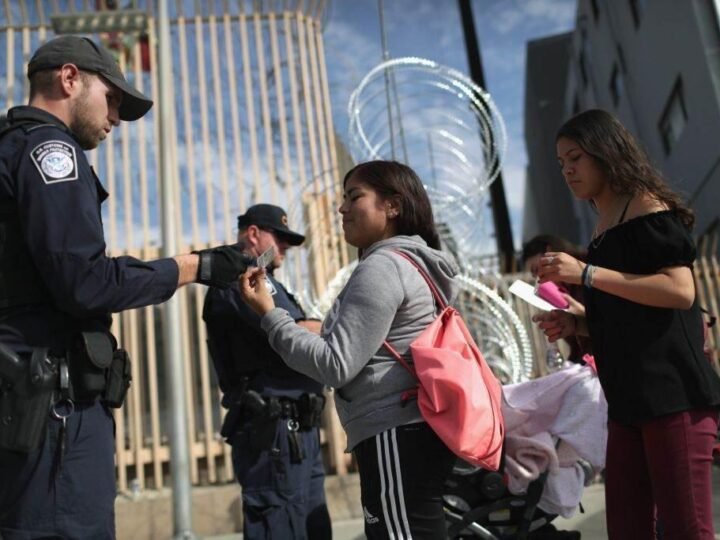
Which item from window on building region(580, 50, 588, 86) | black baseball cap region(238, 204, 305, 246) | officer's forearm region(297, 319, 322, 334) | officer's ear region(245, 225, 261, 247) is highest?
window on building region(580, 50, 588, 86)

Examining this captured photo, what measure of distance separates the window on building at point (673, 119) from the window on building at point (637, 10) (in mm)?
1955

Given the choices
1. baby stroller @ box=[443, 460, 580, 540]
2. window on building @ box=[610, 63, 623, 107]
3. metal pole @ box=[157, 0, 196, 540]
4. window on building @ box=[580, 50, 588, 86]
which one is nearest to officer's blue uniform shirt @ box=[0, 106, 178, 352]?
baby stroller @ box=[443, 460, 580, 540]

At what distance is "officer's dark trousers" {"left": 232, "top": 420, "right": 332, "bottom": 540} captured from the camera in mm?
2832

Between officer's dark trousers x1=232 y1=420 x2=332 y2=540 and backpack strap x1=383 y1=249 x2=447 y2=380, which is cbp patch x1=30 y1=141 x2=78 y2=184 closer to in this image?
backpack strap x1=383 y1=249 x2=447 y2=380

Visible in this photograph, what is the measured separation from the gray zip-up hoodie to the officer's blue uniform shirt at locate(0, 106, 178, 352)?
1.48 feet

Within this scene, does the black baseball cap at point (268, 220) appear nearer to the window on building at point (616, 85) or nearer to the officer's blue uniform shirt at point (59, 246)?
the officer's blue uniform shirt at point (59, 246)

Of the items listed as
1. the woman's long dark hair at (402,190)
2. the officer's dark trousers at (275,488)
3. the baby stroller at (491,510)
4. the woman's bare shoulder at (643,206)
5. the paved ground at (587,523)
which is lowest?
the paved ground at (587,523)

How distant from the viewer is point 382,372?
6.39ft

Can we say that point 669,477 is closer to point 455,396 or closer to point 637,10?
point 455,396

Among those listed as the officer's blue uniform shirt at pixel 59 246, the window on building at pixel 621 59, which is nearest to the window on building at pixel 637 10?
the window on building at pixel 621 59

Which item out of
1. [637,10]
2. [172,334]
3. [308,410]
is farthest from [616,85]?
[308,410]

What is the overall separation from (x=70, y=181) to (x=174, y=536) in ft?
13.6

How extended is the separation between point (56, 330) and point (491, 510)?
7.43 ft

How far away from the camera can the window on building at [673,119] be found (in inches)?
484
